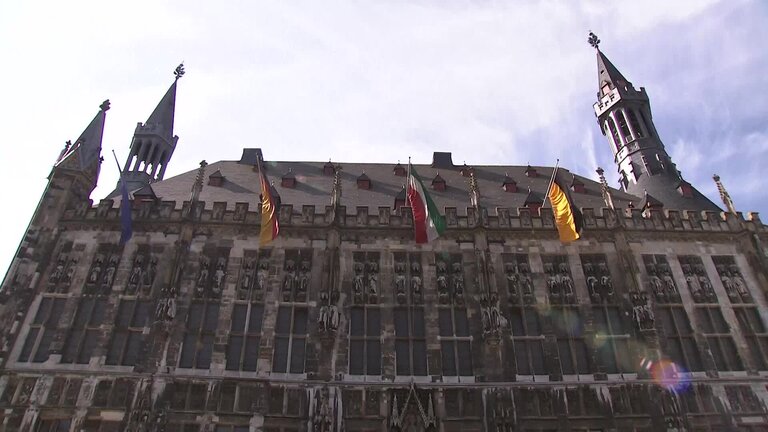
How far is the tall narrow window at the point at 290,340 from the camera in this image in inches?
795

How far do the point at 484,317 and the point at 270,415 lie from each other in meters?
8.89

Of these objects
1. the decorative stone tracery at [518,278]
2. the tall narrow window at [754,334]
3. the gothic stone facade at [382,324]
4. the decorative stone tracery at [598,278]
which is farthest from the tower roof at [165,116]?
the tall narrow window at [754,334]

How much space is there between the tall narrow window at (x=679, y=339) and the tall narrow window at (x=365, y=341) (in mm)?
11384

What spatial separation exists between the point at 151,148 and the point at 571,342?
3005 centimetres

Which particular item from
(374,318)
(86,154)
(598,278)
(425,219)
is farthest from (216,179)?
(598,278)

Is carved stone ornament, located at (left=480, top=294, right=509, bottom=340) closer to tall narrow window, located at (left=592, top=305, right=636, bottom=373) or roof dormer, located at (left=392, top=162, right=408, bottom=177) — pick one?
tall narrow window, located at (left=592, top=305, right=636, bottom=373)

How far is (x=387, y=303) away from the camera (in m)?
21.7

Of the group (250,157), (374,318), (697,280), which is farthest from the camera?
(250,157)

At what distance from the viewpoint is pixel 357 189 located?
28203 mm

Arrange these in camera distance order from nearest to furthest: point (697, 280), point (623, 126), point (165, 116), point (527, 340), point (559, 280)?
point (527, 340) → point (559, 280) → point (697, 280) → point (623, 126) → point (165, 116)

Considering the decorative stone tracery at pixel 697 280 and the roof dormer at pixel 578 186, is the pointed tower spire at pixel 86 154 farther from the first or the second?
the decorative stone tracery at pixel 697 280

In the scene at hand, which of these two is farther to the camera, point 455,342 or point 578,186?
point 578,186

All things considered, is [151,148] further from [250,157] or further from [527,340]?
[527,340]

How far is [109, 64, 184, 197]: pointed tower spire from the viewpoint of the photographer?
3562 centimetres
